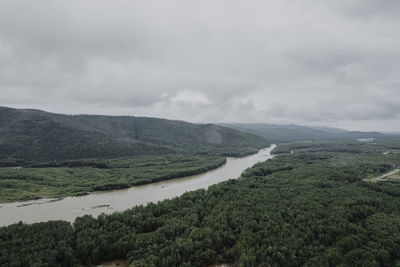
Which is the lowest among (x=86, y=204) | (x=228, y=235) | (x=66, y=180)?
(x=86, y=204)

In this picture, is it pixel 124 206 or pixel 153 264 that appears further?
pixel 124 206

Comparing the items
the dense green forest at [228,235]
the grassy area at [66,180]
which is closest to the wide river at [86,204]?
the grassy area at [66,180]

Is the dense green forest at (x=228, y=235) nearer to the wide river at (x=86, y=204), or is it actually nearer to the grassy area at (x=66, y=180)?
the wide river at (x=86, y=204)

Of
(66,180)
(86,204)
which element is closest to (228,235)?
(86,204)

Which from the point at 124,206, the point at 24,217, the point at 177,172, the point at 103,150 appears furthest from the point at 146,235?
the point at 103,150

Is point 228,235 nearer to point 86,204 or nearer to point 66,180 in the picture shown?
point 86,204

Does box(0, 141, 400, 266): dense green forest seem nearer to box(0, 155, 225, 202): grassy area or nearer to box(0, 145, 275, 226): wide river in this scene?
box(0, 145, 275, 226): wide river

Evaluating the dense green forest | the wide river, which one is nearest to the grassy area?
the wide river

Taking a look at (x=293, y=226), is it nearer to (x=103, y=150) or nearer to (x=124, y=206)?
(x=124, y=206)
